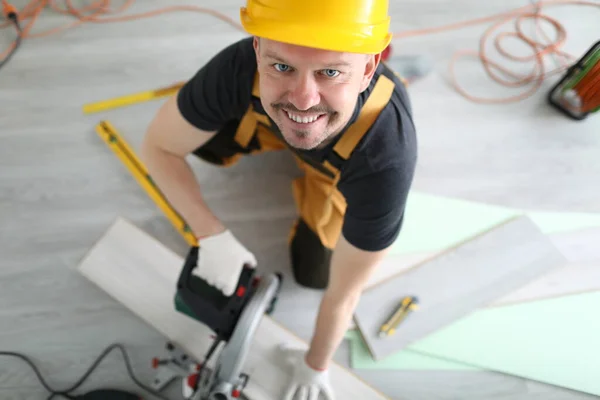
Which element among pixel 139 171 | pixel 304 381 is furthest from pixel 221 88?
pixel 304 381

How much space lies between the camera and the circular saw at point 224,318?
968mm

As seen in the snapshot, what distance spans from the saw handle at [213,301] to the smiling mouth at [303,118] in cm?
50

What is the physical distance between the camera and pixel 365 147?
2.72 feet

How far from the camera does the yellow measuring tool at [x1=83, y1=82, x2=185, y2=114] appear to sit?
5.02 feet

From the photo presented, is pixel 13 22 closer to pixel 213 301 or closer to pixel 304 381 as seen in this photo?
pixel 213 301

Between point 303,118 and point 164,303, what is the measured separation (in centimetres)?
83

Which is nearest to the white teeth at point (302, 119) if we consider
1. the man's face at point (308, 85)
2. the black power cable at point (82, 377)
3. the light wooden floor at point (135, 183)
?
the man's face at point (308, 85)

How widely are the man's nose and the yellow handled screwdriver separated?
800 millimetres

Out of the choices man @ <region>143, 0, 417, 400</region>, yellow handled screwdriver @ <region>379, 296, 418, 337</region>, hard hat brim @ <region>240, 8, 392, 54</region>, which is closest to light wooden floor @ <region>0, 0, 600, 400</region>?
yellow handled screwdriver @ <region>379, 296, 418, 337</region>

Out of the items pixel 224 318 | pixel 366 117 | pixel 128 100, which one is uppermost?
pixel 366 117

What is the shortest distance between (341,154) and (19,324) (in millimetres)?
1103

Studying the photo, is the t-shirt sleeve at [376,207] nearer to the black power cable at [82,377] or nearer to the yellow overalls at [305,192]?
the yellow overalls at [305,192]

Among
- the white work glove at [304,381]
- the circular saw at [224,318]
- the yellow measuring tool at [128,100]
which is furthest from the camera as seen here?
the yellow measuring tool at [128,100]

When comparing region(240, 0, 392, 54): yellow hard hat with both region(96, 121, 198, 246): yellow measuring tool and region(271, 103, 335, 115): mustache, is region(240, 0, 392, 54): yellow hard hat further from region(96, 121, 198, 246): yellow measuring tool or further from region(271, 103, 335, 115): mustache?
region(96, 121, 198, 246): yellow measuring tool
